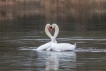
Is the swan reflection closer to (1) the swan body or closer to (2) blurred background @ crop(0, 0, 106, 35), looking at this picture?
(1) the swan body

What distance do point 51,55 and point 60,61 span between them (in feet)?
6.50

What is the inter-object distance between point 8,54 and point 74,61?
3.16 meters

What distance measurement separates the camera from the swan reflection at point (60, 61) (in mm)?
16578

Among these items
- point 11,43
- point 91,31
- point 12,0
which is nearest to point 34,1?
point 12,0

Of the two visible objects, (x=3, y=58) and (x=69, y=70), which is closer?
(x=69, y=70)

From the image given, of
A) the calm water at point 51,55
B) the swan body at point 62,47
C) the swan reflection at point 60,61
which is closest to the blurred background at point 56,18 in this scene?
the calm water at point 51,55

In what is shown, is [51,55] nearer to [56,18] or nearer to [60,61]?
[60,61]

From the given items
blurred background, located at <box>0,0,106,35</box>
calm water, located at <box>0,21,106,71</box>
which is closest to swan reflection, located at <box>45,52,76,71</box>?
calm water, located at <box>0,21,106,71</box>

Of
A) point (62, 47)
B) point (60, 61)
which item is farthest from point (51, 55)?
point (60, 61)

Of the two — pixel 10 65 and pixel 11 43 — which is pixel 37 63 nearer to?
pixel 10 65

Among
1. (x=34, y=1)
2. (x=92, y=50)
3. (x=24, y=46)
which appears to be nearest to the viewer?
(x=92, y=50)

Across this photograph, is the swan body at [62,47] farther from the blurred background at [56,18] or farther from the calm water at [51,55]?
the blurred background at [56,18]

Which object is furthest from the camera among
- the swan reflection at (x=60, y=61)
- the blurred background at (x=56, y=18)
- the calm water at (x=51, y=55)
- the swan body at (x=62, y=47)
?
the blurred background at (x=56, y=18)

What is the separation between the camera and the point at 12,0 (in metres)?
80.7
